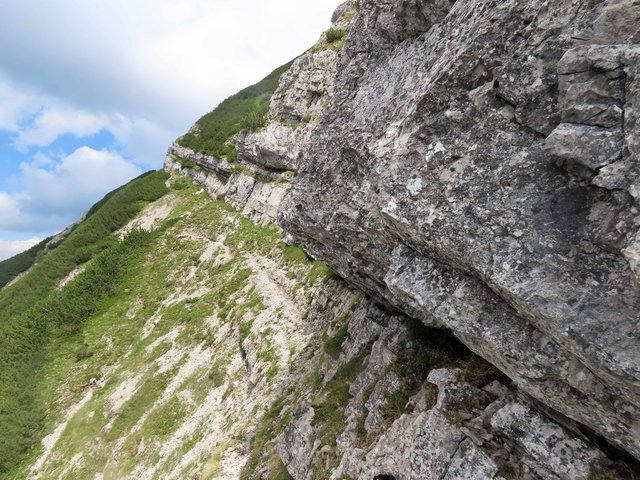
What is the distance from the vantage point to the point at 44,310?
152ft

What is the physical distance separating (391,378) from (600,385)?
25.7 feet

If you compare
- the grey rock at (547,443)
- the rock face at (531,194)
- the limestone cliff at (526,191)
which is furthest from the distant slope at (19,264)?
the grey rock at (547,443)

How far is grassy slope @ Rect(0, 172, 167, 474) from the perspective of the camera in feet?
108

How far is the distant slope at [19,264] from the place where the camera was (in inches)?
3349

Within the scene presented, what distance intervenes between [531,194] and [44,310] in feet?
175

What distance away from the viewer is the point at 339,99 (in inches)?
602

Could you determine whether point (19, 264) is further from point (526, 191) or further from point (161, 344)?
point (526, 191)

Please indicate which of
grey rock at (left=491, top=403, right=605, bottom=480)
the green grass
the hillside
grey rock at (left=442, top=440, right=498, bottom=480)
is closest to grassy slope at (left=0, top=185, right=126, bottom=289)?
the hillside

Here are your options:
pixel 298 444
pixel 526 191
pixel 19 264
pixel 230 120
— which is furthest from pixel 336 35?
pixel 19 264

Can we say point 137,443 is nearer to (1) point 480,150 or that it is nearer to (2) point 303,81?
(1) point 480,150

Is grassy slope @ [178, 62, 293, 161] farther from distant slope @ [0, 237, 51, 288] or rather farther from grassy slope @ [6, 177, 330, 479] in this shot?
distant slope @ [0, 237, 51, 288]

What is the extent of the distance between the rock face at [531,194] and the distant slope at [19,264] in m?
98.8


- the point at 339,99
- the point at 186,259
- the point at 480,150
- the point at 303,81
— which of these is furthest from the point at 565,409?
the point at 303,81

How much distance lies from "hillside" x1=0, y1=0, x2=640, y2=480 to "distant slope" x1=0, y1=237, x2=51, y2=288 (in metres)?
66.3
